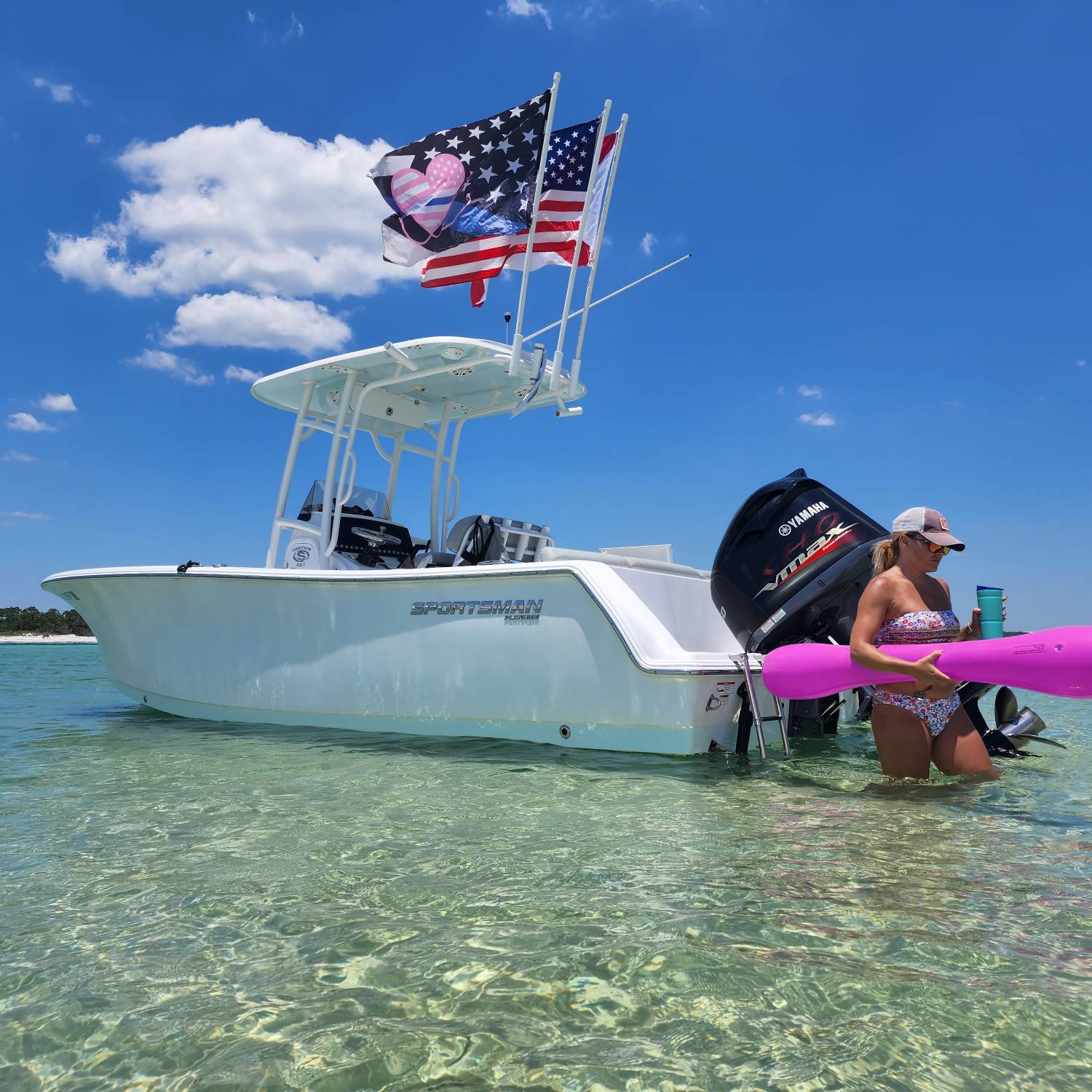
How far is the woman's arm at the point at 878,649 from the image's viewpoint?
13.0 ft

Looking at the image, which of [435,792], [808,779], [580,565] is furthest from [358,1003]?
[580,565]

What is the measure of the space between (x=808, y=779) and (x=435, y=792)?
79.4 inches

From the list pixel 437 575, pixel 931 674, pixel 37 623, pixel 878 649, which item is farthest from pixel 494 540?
pixel 37 623

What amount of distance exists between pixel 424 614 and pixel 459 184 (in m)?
3.76

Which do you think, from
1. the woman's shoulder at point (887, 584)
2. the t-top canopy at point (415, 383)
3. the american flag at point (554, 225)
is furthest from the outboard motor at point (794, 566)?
the american flag at point (554, 225)

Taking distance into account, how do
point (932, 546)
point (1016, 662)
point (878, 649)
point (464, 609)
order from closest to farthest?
1. point (1016, 662)
2. point (878, 649)
3. point (932, 546)
4. point (464, 609)

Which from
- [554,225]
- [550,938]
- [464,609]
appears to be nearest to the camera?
[550,938]

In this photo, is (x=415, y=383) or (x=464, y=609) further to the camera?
(x=415, y=383)

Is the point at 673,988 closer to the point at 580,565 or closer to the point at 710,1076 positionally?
the point at 710,1076

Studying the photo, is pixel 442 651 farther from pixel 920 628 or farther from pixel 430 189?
pixel 430 189

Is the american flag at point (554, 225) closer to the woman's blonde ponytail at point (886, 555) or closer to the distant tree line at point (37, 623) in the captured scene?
the woman's blonde ponytail at point (886, 555)

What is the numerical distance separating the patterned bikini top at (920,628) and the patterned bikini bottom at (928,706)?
272mm

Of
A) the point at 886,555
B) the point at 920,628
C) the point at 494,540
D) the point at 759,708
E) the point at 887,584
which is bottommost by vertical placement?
the point at 759,708

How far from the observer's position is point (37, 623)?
56469mm
